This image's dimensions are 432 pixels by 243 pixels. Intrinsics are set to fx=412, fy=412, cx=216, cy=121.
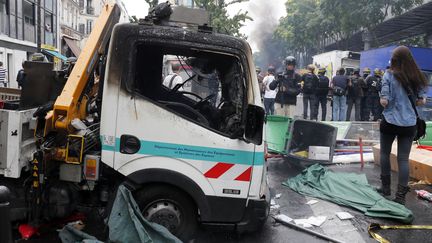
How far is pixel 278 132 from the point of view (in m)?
7.76

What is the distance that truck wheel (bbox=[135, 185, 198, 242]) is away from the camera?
378 centimetres

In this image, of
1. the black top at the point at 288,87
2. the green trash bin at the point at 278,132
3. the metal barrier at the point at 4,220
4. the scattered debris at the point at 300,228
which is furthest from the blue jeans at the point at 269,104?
the metal barrier at the point at 4,220

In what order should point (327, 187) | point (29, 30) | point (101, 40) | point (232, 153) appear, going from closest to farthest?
1. point (232, 153)
2. point (101, 40)
3. point (327, 187)
4. point (29, 30)

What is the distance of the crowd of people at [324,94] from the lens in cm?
1026

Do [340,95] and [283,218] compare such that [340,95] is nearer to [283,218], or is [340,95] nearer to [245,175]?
[283,218]

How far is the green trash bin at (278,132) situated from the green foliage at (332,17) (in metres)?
21.9

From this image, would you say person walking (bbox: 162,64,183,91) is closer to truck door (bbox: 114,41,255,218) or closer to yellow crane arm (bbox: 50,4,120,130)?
yellow crane arm (bbox: 50,4,120,130)

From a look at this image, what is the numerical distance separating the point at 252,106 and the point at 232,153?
1.67 feet

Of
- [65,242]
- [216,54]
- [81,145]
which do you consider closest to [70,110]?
[81,145]

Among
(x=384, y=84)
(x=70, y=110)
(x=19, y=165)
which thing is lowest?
(x=19, y=165)

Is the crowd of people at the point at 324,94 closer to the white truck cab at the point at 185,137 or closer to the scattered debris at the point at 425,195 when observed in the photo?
the scattered debris at the point at 425,195

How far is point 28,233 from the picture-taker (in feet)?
12.8

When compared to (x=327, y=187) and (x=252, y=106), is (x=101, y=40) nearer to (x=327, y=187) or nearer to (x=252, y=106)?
(x=252, y=106)

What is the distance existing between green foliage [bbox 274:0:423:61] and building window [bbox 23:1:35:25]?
22.1 meters
